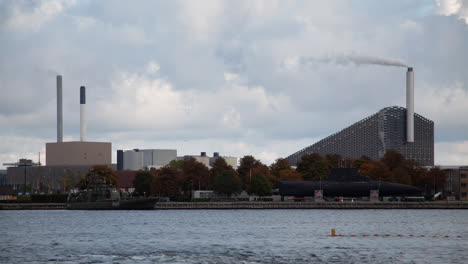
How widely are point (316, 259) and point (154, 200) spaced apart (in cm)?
12492

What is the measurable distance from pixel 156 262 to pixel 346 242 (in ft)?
86.7

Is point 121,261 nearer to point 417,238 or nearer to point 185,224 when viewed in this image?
point 417,238

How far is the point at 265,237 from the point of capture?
98.2 metres

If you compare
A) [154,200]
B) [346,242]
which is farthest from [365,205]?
[346,242]

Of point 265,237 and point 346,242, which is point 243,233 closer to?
point 265,237

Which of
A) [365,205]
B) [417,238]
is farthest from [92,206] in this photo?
[417,238]

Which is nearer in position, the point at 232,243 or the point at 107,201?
the point at 232,243

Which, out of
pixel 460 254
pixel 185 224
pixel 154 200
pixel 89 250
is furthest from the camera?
pixel 154 200

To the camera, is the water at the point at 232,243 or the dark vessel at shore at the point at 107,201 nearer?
the water at the point at 232,243

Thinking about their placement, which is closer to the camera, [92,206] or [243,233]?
[243,233]

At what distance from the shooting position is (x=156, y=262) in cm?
7031

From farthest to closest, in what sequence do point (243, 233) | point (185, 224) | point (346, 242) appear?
point (185, 224) < point (243, 233) < point (346, 242)

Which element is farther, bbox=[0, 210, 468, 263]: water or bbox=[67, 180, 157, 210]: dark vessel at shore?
bbox=[67, 180, 157, 210]: dark vessel at shore

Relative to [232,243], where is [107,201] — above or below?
above
